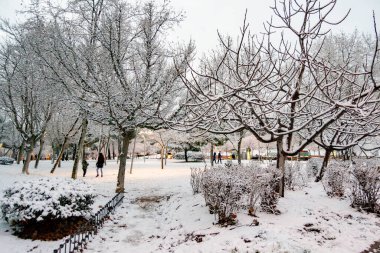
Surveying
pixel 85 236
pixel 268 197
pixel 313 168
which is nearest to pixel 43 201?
pixel 85 236

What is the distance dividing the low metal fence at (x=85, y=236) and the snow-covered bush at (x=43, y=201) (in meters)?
0.39

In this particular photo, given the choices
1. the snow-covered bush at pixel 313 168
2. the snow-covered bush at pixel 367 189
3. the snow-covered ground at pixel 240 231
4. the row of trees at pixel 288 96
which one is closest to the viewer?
the row of trees at pixel 288 96

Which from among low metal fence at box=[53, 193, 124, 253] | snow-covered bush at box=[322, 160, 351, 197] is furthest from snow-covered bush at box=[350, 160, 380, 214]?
low metal fence at box=[53, 193, 124, 253]

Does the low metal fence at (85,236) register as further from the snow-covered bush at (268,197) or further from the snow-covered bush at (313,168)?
the snow-covered bush at (313,168)

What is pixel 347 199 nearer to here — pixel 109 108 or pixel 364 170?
pixel 364 170

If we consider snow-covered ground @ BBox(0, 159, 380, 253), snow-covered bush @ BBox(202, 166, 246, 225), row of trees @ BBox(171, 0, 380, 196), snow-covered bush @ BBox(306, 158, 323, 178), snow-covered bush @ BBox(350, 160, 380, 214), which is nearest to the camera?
row of trees @ BBox(171, 0, 380, 196)

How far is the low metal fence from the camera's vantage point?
5.19 metres

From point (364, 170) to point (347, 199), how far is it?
136 centimetres

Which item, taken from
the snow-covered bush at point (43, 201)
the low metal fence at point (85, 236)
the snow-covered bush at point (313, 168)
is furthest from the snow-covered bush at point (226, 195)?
the snow-covered bush at point (313, 168)

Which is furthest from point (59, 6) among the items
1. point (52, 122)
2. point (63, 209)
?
point (52, 122)

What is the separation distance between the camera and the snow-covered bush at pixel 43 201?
6.10 m

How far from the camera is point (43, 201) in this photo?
20.6 feet

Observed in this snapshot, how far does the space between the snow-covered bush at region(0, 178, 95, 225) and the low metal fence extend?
39cm

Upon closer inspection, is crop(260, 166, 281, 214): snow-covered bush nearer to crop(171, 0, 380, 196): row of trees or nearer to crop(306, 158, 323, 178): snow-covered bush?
crop(171, 0, 380, 196): row of trees
